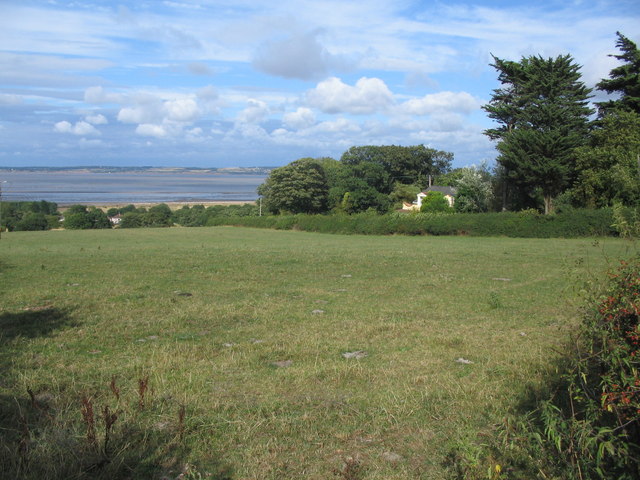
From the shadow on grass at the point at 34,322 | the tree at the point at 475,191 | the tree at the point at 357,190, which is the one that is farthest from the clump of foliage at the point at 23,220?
the shadow on grass at the point at 34,322

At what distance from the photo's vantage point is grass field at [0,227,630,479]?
3809 mm

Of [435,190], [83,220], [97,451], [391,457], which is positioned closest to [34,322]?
[97,451]

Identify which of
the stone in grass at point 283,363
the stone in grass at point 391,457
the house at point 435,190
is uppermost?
the house at point 435,190

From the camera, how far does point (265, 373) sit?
5766 millimetres

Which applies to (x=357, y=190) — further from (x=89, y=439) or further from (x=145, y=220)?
(x=89, y=439)

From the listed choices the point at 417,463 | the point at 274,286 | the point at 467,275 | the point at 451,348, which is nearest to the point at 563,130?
the point at 467,275

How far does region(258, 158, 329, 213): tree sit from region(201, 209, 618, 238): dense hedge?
96.7 feet

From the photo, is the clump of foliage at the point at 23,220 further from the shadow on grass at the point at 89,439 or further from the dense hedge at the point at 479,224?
the shadow on grass at the point at 89,439

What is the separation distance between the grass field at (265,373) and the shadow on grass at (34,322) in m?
0.05

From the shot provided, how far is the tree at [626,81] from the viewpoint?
4646cm

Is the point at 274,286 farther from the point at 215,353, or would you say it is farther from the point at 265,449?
the point at 265,449

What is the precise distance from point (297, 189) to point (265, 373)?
81.5 m

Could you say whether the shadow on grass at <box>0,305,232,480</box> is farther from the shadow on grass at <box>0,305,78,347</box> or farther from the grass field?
the shadow on grass at <box>0,305,78,347</box>

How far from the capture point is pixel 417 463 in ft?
→ 12.4
